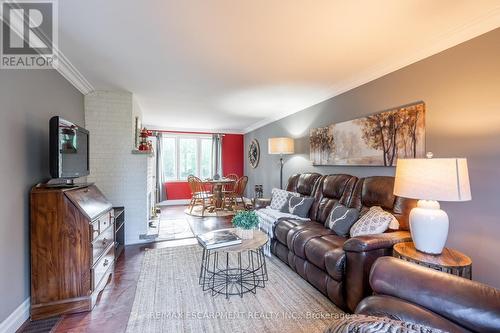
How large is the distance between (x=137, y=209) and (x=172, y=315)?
2222 mm

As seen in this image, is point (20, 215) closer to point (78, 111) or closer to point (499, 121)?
point (78, 111)

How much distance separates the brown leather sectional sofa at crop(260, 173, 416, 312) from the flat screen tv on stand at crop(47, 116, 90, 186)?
238 centimetres

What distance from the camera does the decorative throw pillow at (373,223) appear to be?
2176mm

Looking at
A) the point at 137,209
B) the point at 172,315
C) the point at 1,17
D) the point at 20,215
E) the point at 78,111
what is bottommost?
the point at 172,315

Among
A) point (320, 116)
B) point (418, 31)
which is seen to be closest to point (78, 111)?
point (320, 116)

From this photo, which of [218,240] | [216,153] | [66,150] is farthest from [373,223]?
[216,153]

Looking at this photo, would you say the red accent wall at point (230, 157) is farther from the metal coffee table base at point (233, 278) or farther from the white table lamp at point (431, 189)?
the white table lamp at point (431, 189)

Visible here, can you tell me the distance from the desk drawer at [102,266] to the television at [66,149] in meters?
0.87

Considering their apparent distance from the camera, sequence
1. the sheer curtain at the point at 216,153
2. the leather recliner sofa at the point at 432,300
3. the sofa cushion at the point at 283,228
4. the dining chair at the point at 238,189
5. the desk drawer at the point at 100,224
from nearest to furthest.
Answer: the leather recliner sofa at the point at 432,300, the desk drawer at the point at 100,224, the sofa cushion at the point at 283,228, the dining chair at the point at 238,189, the sheer curtain at the point at 216,153

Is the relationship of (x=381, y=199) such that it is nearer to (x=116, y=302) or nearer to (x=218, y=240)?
(x=218, y=240)

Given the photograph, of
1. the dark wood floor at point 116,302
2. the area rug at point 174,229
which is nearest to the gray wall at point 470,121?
the dark wood floor at point 116,302

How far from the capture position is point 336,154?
3445mm

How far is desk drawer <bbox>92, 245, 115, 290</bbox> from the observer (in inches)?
83.8

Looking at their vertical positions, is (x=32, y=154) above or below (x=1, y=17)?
below
